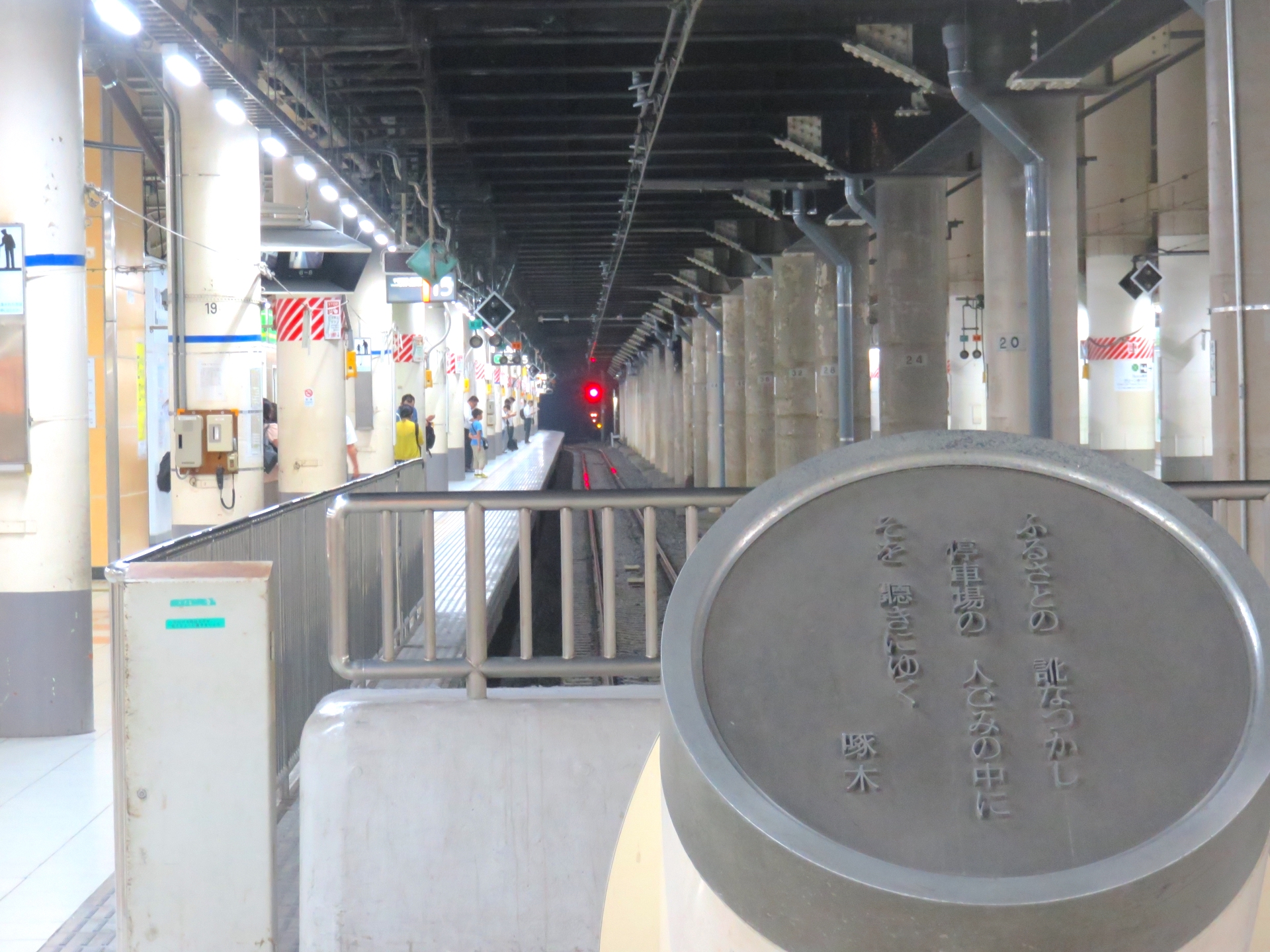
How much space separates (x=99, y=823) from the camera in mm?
6066

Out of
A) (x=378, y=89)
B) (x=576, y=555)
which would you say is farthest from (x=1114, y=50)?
(x=576, y=555)

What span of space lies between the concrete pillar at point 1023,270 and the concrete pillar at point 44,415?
25.6ft

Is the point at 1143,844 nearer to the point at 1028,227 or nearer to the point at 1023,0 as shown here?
the point at 1023,0

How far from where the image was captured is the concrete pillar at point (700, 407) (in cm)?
3728

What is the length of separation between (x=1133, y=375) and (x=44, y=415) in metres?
22.8

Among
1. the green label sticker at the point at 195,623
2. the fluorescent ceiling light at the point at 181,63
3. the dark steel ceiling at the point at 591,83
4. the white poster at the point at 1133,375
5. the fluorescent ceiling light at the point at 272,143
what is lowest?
the green label sticker at the point at 195,623

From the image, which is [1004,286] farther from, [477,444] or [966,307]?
[477,444]

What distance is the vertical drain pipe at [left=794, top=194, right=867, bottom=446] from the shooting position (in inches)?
807

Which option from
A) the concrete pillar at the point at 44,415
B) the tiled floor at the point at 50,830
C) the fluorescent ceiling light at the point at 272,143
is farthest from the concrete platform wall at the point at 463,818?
the fluorescent ceiling light at the point at 272,143

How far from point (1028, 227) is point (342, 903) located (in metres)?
10.2

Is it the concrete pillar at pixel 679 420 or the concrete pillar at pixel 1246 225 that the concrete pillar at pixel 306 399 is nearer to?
the concrete pillar at pixel 1246 225

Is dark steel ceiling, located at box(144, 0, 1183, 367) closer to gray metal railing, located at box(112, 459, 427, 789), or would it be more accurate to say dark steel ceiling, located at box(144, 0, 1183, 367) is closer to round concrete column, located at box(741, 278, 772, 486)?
gray metal railing, located at box(112, 459, 427, 789)

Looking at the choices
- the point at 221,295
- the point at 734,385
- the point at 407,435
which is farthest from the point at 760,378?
the point at 221,295

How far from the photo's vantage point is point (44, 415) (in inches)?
309
